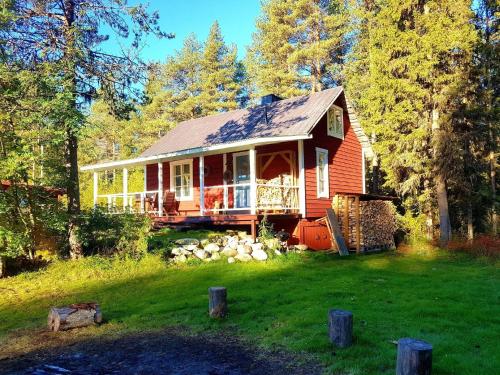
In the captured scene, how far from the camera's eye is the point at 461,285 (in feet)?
29.0

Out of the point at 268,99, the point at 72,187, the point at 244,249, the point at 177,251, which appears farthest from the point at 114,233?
the point at 268,99

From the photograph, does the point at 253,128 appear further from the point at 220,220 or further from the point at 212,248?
the point at 212,248

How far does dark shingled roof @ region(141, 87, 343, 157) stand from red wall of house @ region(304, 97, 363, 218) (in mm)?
841

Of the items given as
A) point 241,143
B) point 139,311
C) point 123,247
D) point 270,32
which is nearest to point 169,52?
point 270,32

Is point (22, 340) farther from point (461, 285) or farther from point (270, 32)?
point (270, 32)

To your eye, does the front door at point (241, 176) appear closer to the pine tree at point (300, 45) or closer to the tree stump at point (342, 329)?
the tree stump at point (342, 329)

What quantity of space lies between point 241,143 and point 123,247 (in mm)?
4886

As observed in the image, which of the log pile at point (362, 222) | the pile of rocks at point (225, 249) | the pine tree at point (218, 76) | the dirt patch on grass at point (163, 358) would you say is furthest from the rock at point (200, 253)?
the pine tree at point (218, 76)

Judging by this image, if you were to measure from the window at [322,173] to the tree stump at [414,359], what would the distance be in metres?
12.4

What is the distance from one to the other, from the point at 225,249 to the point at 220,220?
204cm

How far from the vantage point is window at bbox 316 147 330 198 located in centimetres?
1645

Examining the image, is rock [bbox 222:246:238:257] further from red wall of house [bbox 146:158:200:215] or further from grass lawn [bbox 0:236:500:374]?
red wall of house [bbox 146:158:200:215]

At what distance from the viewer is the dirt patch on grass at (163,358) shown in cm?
487

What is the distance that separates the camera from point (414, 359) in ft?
13.1
